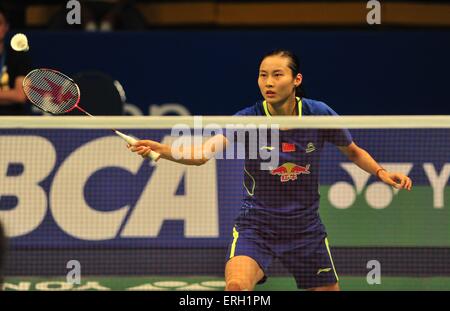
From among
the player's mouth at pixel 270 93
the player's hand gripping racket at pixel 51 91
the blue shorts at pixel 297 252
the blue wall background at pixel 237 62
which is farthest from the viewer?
the blue wall background at pixel 237 62

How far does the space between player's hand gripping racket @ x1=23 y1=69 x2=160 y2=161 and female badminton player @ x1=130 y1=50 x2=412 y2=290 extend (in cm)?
71

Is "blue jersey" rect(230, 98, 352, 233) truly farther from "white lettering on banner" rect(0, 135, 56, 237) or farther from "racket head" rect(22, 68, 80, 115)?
"white lettering on banner" rect(0, 135, 56, 237)

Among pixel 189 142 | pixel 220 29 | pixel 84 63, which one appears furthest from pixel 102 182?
pixel 220 29

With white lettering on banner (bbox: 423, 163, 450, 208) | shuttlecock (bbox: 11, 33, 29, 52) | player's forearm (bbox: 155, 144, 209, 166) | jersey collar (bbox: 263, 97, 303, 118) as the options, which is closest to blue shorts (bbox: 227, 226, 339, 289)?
player's forearm (bbox: 155, 144, 209, 166)

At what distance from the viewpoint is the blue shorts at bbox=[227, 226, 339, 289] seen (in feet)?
21.6

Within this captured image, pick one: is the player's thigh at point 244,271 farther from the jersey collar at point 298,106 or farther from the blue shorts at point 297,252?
the jersey collar at point 298,106

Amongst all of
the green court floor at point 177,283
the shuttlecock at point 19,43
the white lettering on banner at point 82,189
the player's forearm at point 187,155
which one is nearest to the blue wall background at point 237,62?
the white lettering on banner at point 82,189

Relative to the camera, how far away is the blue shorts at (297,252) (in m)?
6.58

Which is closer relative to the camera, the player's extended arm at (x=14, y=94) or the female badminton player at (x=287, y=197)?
the female badminton player at (x=287, y=197)

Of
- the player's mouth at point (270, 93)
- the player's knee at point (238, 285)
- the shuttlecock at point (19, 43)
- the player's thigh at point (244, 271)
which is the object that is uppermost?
the shuttlecock at point (19, 43)

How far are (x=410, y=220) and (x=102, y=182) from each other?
211 cm

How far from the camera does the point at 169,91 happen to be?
30.1ft

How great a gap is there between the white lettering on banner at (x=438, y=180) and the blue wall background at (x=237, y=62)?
136 centimetres
